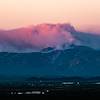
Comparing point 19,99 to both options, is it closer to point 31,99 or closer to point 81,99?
point 31,99

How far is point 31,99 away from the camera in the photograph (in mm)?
110250

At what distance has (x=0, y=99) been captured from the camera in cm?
10806

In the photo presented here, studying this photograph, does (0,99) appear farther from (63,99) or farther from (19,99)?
(63,99)

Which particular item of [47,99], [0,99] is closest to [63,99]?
[47,99]

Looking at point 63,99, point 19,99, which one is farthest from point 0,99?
point 63,99

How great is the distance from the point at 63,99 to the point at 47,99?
301cm

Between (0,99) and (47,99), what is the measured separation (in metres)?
8.23

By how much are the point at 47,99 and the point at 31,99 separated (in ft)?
9.03

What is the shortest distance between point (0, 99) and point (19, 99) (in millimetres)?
3251

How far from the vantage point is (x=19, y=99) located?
10906 centimetres

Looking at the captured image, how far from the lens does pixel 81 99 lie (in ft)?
354

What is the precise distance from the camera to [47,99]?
111m

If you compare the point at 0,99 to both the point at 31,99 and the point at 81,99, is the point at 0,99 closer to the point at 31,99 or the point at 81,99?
the point at 31,99

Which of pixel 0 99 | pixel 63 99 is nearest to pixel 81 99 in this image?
pixel 63 99
